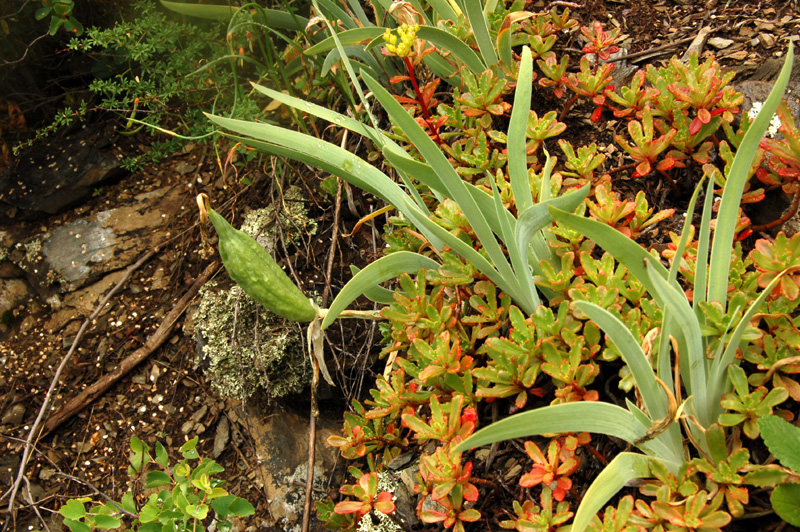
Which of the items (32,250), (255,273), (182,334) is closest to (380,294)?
(255,273)

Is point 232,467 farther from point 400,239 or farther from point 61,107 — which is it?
point 61,107

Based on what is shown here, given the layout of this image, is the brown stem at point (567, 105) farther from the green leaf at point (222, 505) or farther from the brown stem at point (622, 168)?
the green leaf at point (222, 505)

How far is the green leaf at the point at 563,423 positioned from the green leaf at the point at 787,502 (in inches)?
9.2

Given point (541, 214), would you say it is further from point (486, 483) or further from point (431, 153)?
point (486, 483)

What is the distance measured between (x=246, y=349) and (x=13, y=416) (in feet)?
3.66

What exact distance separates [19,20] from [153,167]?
0.84 meters

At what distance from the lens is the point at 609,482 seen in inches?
40.2

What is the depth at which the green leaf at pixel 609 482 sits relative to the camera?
96 centimetres

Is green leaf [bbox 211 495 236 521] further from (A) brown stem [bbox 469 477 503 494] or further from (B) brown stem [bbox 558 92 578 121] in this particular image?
(B) brown stem [bbox 558 92 578 121]

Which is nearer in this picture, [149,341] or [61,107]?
[149,341]

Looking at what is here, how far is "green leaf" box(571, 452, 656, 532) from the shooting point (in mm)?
960

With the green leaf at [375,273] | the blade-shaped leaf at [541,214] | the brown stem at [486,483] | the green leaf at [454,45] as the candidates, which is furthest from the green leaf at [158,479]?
the green leaf at [454,45]

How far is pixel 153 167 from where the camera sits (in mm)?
2779

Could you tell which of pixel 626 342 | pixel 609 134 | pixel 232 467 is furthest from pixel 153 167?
pixel 626 342
